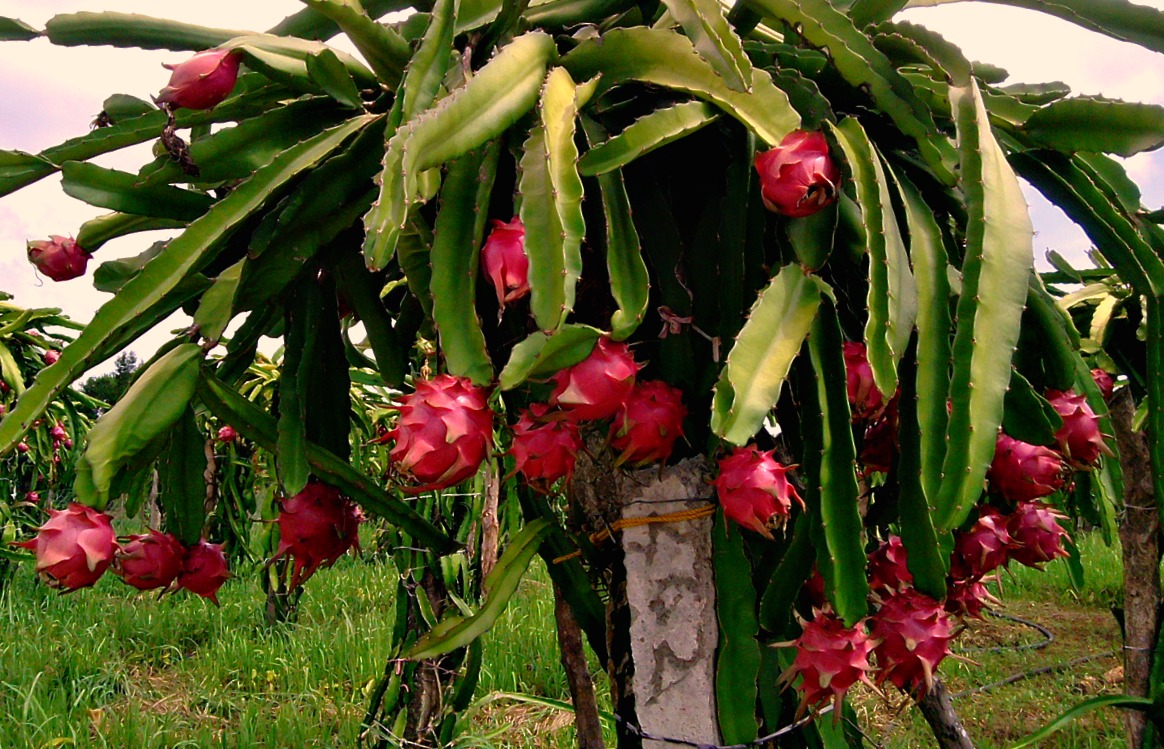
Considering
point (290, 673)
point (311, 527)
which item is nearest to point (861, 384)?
point (311, 527)

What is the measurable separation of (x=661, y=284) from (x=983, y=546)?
0.41 metres

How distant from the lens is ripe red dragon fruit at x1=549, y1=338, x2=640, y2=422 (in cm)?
70

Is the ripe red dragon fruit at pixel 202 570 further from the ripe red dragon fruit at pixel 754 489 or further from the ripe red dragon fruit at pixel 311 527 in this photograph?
the ripe red dragon fruit at pixel 754 489

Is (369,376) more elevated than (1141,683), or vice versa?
(369,376)

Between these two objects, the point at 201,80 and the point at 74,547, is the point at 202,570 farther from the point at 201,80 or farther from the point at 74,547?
the point at 201,80

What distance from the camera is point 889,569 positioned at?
954 mm

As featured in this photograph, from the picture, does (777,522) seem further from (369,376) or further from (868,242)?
(369,376)

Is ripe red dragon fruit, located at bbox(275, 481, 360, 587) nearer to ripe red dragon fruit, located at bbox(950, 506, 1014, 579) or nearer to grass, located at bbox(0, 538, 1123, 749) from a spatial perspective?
ripe red dragon fruit, located at bbox(950, 506, 1014, 579)

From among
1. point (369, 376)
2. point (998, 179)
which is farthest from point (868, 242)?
point (369, 376)

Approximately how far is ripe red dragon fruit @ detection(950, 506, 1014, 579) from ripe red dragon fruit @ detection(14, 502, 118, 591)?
2.68ft

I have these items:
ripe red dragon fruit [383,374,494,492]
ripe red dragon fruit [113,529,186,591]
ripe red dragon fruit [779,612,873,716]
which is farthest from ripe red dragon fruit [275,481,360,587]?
ripe red dragon fruit [779,612,873,716]

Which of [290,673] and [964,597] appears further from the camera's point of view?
[290,673]

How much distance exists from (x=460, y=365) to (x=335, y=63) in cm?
31

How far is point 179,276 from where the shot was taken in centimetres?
81
